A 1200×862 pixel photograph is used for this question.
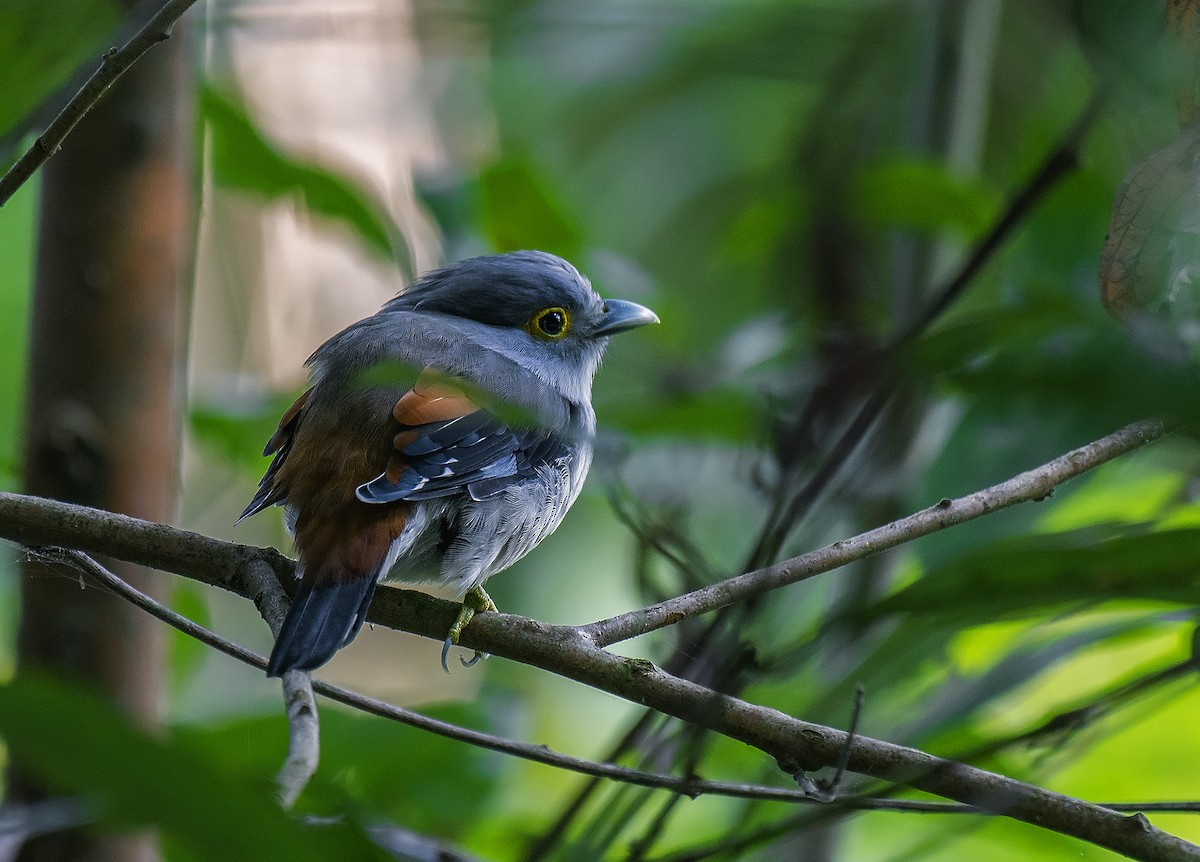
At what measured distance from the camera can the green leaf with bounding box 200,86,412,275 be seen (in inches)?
104

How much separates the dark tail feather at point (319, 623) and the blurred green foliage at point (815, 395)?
179mm

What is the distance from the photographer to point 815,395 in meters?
1.07

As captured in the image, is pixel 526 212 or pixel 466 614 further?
pixel 526 212

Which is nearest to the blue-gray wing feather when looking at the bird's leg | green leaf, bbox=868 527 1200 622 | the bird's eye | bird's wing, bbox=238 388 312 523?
the bird's leg

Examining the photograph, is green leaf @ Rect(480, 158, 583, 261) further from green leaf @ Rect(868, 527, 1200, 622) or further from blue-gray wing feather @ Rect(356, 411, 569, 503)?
green leaf @ Rect(868, 527, 1200, 622)

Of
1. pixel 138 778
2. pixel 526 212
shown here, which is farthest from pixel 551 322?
pixel 138 778

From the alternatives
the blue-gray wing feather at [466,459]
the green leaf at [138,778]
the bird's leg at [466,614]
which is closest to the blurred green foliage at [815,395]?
the green leaf at [138,778]

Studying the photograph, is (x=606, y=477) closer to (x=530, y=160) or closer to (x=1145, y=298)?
(x=1145, y=298)

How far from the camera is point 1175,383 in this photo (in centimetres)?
67

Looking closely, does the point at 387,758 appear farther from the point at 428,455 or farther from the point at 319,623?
the point at 428,455

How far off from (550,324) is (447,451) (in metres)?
1.12

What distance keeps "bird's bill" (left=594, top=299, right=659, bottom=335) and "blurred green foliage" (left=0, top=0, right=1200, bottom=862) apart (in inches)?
7.6

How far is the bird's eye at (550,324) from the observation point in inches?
139

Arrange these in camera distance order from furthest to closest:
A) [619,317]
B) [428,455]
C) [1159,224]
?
[619,317] < [428,455] < [1159,224]
